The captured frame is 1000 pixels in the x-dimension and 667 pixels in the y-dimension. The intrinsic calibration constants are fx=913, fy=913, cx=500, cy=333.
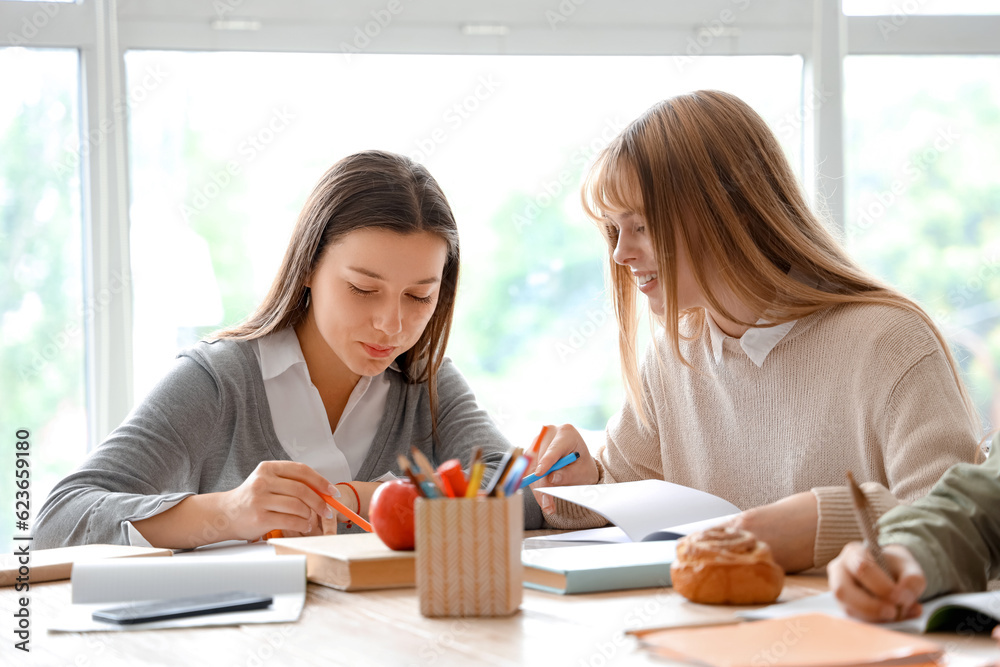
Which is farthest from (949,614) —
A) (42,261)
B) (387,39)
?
(42,261)

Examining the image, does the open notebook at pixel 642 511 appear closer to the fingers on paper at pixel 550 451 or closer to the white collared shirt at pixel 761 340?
the fingers on paper at pixel 550 451

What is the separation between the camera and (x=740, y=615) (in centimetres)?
73

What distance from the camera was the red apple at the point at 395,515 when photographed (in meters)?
0.91

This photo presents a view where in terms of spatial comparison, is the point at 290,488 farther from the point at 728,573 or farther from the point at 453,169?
the point at 453,169

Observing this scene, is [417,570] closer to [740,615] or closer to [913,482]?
[740,615]

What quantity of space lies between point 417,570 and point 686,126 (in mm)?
864

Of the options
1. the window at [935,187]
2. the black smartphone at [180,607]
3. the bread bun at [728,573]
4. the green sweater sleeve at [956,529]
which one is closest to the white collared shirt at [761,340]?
the green sweater sleeve at [956,529]

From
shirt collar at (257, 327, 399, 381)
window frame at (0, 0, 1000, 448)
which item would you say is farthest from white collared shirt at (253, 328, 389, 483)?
window frame at (0, 0, 1000, 448)

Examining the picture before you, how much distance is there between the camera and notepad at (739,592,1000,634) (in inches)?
25.4

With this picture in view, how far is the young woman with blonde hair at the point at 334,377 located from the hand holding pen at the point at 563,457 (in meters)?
0.07

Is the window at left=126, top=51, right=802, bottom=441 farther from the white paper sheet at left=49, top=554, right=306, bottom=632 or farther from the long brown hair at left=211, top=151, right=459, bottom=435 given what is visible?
the white paper sheet at left=49, top=554, right=306, bottom=632

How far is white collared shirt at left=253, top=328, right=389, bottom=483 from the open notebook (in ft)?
1.69

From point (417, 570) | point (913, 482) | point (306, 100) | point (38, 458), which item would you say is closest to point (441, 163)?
point (306, 100)

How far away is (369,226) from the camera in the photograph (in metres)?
1.50
